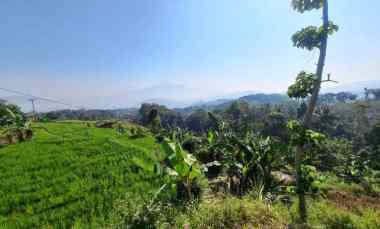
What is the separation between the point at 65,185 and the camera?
9250mm

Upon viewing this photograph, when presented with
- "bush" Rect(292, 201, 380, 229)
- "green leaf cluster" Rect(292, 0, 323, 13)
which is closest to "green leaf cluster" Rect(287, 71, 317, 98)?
"green leaf cluster" Rect(292, 0, 323, 13)

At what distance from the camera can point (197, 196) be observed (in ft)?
23.2

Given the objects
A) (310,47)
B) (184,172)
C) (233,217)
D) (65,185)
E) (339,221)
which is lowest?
(65,185)

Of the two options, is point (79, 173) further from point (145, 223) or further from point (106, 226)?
point (145, 223)

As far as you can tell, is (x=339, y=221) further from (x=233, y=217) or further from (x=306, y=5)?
(x=306, y=5)

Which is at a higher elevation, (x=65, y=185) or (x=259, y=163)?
(x=259, y=163)

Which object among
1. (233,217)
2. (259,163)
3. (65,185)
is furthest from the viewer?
(65,185)

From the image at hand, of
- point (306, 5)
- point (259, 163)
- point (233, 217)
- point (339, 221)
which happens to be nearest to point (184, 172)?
point (233, 217)

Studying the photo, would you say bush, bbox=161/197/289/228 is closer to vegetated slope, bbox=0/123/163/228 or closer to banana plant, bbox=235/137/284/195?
vegetated slope, bbox=0/123/163/228

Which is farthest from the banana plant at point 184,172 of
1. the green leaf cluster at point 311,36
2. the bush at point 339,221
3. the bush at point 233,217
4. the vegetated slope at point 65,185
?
the green leaf cluster at point 311,36

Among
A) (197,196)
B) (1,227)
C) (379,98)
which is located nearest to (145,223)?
(197,196)

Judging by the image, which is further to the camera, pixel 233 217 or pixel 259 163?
pixel 259 163

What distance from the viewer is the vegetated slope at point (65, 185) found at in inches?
266

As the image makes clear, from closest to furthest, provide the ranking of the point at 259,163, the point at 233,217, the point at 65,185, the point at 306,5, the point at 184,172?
1. the point at 233,217
2. the point at 306,5
3. the point at 184,172
4. the point at 259,163
5. the point at 65,185
